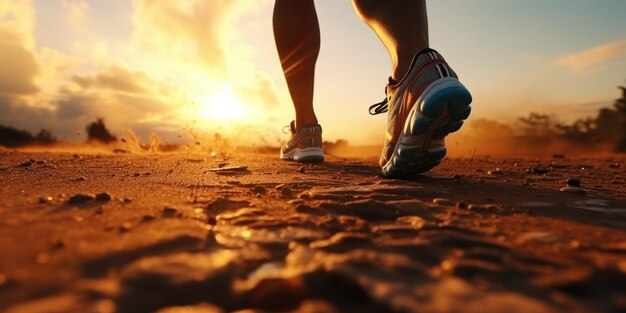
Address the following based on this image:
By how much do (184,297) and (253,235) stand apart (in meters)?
0.29

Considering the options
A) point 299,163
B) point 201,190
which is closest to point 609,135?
point 299,163

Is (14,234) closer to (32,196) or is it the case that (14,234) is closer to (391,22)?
(32,196)

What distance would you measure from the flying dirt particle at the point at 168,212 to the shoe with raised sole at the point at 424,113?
975 mm

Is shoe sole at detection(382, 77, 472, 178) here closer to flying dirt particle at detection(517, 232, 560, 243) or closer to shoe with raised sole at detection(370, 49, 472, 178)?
shoe with raised sole at detection(370, 49, 472, 178)

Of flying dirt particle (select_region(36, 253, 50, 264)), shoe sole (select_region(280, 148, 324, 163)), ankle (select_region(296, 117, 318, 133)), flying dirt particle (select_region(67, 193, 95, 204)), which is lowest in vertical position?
flying dirt particle (select_region(36, 253, 50, 264))

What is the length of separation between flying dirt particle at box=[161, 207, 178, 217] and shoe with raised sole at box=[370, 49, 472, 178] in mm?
975

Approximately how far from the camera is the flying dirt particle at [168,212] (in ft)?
3.31

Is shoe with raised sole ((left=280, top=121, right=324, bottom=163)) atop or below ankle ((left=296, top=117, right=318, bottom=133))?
below

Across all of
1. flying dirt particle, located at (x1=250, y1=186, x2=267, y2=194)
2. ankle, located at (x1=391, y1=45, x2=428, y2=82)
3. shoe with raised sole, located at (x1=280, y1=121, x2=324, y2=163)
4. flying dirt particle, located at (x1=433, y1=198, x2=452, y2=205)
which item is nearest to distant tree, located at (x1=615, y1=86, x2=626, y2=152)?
shoe with raised sole, located at (x1=280, y1=121, x2=324, y2=163)

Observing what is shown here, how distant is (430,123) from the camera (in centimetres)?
162

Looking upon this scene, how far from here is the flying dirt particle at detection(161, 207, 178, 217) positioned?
101 centimetres

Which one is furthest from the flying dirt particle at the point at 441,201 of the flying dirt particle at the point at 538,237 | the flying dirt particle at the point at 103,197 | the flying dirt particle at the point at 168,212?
the flying dirt particle at the point at 103,197

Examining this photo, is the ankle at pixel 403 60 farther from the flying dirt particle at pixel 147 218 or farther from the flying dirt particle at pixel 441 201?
the flying dirt particle at pixel 147 218

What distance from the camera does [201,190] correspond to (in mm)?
1474
